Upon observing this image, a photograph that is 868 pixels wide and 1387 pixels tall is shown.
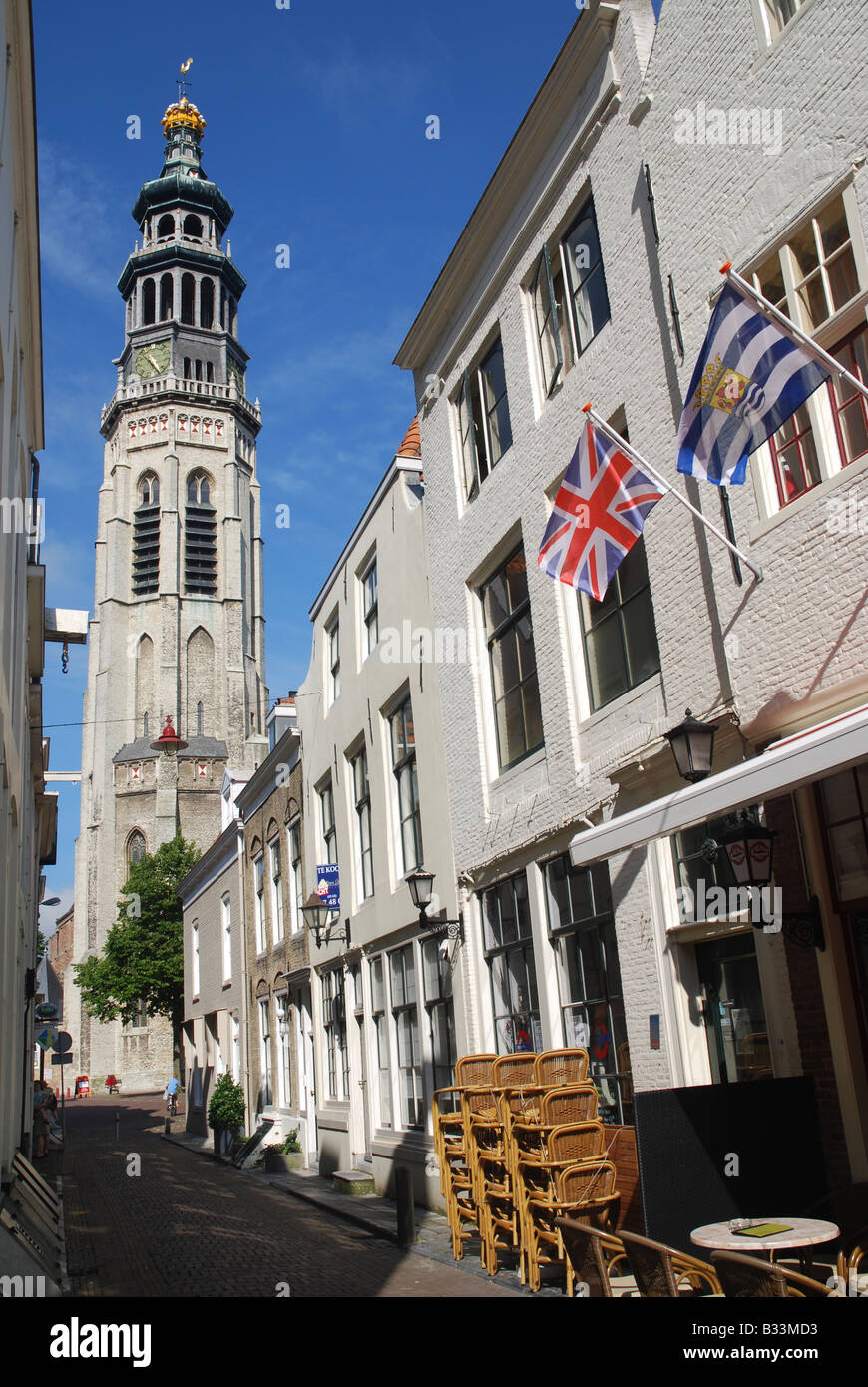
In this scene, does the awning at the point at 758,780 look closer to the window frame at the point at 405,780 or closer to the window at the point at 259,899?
the window frame at the point at 405,780

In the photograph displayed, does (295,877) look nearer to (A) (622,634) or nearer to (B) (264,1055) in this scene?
(B) (264,1055)

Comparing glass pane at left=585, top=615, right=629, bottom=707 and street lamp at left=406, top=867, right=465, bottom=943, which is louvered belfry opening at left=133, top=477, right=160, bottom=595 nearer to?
street lamp at left=406, top=867, right=465, bottom=943

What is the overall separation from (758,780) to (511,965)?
5.61 m

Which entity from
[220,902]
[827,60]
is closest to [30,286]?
[827,60]

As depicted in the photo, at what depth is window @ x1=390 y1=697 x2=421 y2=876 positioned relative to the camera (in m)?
14.1

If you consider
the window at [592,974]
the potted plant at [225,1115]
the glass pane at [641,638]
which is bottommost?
the potted plant at [225,1115]

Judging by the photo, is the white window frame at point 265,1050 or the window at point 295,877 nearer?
the window at point 295,877

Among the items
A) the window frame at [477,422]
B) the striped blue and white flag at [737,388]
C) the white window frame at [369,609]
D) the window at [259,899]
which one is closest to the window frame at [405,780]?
the white window frame at [369,609]

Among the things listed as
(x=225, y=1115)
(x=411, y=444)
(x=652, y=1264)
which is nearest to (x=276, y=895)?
(x=225, y=1115)

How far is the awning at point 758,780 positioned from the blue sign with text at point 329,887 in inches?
398

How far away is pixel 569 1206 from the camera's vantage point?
7.21m

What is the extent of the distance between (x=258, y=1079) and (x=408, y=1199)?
1345 centimetres

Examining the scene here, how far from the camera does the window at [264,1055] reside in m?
22.0

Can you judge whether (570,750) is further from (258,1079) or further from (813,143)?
(258,1079)
